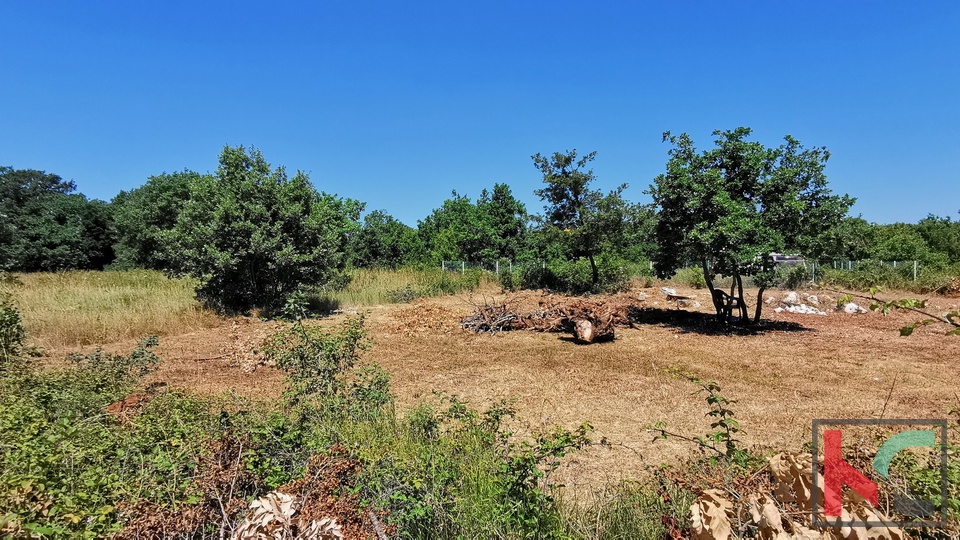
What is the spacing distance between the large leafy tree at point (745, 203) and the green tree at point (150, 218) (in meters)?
25.0

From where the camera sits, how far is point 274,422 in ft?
A: 9.08

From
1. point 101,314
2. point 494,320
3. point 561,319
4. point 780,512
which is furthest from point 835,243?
point 101,314

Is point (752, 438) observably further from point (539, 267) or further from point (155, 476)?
point (539, 267)

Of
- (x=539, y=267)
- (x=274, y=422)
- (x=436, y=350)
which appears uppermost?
(x=539, y=267)

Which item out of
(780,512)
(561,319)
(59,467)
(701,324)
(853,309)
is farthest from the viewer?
(853,309)

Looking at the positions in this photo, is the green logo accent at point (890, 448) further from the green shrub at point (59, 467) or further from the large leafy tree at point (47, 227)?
the large leafy tree at point (47, 227)

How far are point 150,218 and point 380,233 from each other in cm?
1512

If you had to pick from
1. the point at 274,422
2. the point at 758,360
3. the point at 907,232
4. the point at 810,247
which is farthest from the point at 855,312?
the point at 907,232

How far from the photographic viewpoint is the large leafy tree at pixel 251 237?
36.0 ft

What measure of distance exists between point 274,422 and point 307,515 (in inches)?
51.1

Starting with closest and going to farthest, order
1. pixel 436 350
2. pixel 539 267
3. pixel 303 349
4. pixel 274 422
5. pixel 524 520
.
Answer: pixel 524 520, pixel 274 422, pixel 303 349, pixel 436 350, pixel 539 267

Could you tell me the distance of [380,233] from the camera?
2808cm

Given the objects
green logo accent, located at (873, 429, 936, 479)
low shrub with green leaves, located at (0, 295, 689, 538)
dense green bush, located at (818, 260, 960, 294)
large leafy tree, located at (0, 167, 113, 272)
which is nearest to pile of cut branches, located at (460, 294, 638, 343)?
low shrub with green leaves, located at (0, 295, 689, 538)

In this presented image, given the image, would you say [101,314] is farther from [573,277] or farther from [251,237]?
[573,277]
